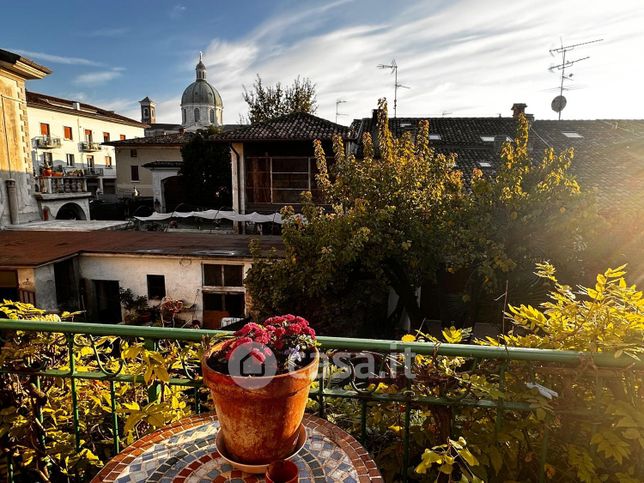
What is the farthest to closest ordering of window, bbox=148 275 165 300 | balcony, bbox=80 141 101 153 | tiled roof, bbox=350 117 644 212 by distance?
balcony, bbox=80 141 101 153, tiled roof, bbox=350 117 644 212, window, bbox=148 275 165 300

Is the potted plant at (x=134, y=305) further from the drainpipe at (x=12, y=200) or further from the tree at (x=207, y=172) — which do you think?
the tree at (x=207, y=172)

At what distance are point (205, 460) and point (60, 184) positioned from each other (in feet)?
88.4

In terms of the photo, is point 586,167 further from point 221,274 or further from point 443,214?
point 221,274

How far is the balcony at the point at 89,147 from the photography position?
41969 mm

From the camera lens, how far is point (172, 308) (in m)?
12.8

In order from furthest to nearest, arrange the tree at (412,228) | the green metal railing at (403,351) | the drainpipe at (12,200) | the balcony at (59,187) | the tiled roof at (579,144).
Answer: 1. the balcony at (59,187)
2. the drainpipe at (12,200)
3. the tiled roof at (579,144)
4. the tree at (412,228)
5. the green metal railing at (403,351)

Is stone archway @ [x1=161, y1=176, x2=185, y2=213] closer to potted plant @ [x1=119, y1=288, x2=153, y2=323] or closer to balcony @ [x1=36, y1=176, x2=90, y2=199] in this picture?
balcony @ [x1=36, y1=176, x2=90, y2=199]

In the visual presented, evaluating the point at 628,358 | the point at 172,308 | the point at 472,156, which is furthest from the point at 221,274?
the point at 472,156

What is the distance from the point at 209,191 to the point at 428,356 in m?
27.8

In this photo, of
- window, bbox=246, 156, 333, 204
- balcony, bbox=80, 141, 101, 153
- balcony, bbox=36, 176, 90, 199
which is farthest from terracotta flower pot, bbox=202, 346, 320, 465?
balcony, bbox=80, 141, 101, 153

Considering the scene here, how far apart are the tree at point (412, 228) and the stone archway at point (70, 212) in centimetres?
2056

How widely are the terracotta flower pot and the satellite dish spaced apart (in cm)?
3012

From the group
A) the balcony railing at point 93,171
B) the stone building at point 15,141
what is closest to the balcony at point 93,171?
the balcony railing at point 93,171

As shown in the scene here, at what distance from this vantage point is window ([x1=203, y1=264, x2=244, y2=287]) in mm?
12836
